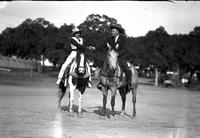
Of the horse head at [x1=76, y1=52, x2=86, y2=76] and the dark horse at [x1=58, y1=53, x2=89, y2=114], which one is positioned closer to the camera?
the horse head at [x1=76, y1=52, x2=86, y2=76]

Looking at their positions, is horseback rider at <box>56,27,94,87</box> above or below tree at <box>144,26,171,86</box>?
below

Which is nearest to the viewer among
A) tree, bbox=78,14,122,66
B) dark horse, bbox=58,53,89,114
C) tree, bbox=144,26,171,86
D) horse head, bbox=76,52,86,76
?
horse head, bbox=76,52,86,76

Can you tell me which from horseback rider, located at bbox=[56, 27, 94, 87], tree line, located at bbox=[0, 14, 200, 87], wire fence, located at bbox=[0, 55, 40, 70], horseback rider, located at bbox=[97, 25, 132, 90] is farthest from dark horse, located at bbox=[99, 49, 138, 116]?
wire fence, located at bbox=[0, 55, 40, 70]

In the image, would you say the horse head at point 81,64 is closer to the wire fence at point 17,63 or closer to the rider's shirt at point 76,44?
the rider's shirt at point 76,44

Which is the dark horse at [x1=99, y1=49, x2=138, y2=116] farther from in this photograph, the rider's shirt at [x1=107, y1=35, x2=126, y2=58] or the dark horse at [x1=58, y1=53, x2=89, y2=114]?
the dark horse at [x1=58, y1=53, x2=89, y2=114]

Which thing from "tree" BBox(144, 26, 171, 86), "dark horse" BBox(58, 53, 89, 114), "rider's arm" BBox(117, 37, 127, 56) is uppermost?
"tree" BBox(144, 26, 171, 86)

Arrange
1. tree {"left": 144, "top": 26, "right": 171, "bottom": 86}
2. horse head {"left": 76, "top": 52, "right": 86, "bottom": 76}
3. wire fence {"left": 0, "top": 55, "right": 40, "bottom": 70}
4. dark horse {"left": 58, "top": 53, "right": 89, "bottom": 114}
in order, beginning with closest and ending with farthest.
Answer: horse head {"left": 76, "top": 52, "right": 86, "bottom": 76}, dark horse {"left": 58, "top": 53, "right": 89, "bottom": 114}, tree {"left": 144, "top": 26, "right": 171, "bottom": 86}, wire fence {"left": 0, "top": 55, "right": 40, "bottom": 70}

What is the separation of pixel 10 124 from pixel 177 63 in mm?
58436

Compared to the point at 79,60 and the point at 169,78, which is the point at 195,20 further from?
the point at 169,78

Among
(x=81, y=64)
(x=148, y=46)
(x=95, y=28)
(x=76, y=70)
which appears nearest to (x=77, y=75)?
(x=76, y=70)

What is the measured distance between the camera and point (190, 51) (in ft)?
209

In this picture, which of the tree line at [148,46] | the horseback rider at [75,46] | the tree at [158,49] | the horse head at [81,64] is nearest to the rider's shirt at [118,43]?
the horseback rider at [75,46]

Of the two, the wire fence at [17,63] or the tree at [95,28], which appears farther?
the wire fence at [17,63]

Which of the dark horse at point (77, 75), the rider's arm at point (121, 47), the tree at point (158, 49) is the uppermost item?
the tree at point (158, 49)
